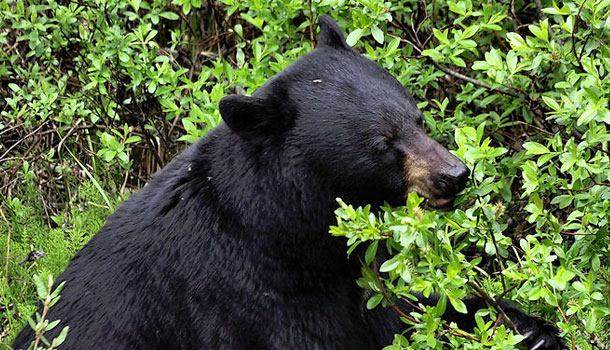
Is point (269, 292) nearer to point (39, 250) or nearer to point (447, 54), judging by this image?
point (447, 54)

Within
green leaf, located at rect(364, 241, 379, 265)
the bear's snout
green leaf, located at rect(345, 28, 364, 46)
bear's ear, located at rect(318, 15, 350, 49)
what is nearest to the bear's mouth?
the bear's snout

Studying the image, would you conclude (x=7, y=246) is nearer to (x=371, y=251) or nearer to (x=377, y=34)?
(x=377, y=34)

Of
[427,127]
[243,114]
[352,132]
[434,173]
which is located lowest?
[427,127]

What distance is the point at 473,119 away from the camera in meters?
4.57

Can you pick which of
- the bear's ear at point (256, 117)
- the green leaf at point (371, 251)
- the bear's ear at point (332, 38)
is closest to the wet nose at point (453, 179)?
the green leaf at point (371, 251)

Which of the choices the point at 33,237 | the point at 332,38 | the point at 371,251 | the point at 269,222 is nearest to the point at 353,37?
the point at 332,38

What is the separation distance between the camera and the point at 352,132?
3236 mm

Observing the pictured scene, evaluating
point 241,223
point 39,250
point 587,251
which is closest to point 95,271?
point 241,223

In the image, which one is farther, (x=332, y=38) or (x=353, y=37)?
(x=353, y=37)

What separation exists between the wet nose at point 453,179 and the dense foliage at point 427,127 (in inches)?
3.1

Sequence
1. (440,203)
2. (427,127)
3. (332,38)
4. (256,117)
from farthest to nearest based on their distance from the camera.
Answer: (427,127) < (332,38) < (256,117) < (440,203)

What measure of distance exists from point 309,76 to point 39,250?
224 cm

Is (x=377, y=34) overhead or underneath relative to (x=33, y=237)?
overhead

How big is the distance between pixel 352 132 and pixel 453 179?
385 mm
